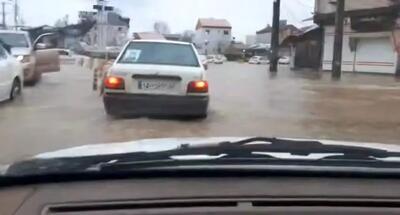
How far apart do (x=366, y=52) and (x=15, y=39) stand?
27.8 m

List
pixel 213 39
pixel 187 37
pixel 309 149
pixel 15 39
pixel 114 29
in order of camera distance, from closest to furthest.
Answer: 1. pixel 309 149
2. pixel 15 39
3. pixel 187 37
4. pixel 114 29
5. pixel 213 39

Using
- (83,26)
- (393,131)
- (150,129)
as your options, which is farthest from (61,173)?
(83,26)

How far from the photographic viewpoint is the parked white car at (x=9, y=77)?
1480cm

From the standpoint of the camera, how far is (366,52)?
45.2 m

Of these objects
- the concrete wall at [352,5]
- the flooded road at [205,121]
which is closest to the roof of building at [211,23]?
the concrete wall at [352,5]

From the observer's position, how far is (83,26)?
6069cm

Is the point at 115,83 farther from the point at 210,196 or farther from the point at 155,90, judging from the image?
the point at 210,196

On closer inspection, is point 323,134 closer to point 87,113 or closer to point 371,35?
point 87,113

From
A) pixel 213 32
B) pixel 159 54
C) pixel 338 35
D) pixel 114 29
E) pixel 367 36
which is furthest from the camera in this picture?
pixel 213 32

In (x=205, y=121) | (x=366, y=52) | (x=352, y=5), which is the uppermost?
(x=352, y=5)

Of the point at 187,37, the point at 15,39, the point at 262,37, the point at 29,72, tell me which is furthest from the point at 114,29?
the point at 262,37

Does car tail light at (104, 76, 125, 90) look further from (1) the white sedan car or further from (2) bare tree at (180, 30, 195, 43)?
(2) bare tree at (180, 30, 195, 43)

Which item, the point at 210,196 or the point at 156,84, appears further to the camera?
the point at 156,84

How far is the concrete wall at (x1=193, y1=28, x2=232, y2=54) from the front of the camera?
109688 millimetres
